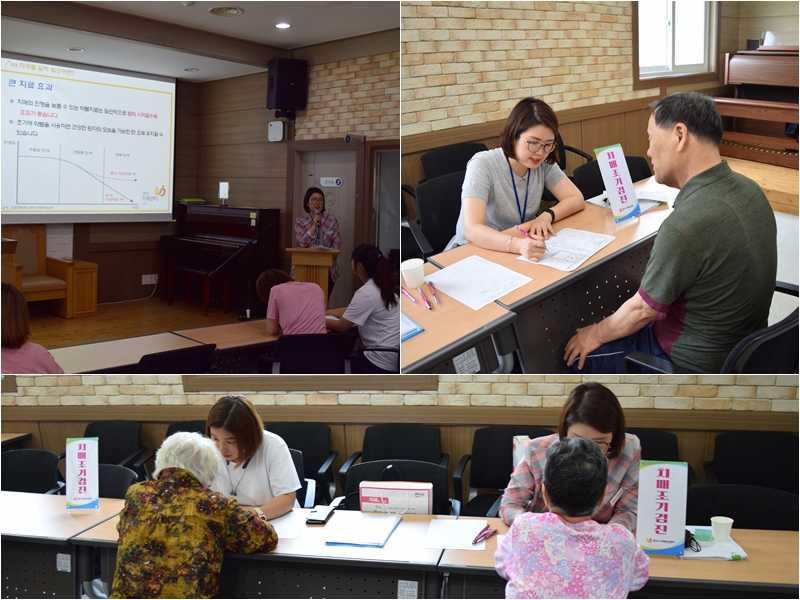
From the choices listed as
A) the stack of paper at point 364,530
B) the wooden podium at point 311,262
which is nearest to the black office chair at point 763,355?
the stack of paper at point 364,530

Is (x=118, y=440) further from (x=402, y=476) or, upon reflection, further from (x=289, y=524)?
(x=402, y=476)

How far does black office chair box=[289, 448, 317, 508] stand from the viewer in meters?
3.13

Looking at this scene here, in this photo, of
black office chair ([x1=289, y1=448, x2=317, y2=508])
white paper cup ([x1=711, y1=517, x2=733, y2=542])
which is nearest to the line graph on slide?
black office chair ([x1=289, y1=448, x2=317, y2=508])

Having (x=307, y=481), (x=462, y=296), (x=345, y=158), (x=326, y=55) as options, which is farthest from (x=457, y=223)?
(x=307, y=481)

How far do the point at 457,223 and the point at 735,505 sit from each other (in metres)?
1.55

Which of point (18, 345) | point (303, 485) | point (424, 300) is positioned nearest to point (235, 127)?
point (424, 300)

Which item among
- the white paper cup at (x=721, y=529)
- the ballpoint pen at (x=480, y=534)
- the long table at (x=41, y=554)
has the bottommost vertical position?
the long table at (x=41, y=554)

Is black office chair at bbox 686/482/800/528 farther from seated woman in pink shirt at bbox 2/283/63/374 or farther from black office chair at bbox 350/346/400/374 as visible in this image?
seated woman in pink shirt at bbox 2/283/63/374

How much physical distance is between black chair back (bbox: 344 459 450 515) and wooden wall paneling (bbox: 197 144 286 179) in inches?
52.5

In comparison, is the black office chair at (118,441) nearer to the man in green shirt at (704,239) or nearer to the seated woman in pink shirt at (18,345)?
the seated woman in pink shirt at (18,345)

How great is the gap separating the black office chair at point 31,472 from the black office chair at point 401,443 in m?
1.58

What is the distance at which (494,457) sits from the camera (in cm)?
348

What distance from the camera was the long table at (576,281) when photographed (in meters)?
2.29

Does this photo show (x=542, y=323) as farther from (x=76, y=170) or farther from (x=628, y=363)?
(x=76, y=170)
